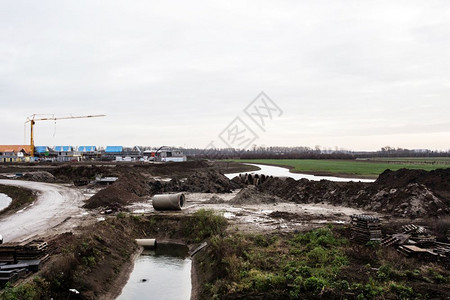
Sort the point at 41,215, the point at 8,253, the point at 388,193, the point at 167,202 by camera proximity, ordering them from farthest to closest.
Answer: the point at 388,193
the point at 167,202
the point at 41,215
the point at 8,253

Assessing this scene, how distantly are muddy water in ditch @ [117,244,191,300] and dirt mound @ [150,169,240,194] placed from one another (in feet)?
66.9

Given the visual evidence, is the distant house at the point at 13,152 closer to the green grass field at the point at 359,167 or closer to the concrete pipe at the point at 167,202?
the green grass field at the point at 359,167

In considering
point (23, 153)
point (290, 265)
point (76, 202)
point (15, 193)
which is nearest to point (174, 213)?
point (76, 202)

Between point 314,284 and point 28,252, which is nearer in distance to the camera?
point 314,284

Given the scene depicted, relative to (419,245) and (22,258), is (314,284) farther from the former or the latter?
(22,258)

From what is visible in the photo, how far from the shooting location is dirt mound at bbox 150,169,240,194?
43844mm

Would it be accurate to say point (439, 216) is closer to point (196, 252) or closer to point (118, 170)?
point (196, 252)

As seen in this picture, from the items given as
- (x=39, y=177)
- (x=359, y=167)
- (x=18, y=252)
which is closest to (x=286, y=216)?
(x=18, y=252)

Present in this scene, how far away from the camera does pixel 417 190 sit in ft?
93.0

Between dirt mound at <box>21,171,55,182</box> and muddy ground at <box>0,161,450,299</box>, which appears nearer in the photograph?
muddy ground at <box>0,161,450,299</box>

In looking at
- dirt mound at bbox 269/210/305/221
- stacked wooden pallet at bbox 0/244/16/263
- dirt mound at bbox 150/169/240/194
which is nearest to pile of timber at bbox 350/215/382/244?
dirt mound at bbox 269/210/305/221

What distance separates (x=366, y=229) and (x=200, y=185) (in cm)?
2767

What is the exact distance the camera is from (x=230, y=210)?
3042 centimetres

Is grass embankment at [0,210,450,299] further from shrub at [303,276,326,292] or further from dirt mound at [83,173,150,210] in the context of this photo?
dirt mound at [83,173,150,210]
